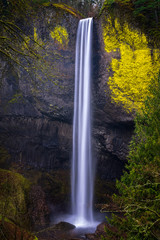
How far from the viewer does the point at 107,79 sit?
463 inches

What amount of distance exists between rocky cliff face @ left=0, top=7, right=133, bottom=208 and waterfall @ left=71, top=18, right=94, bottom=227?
407 millimetres

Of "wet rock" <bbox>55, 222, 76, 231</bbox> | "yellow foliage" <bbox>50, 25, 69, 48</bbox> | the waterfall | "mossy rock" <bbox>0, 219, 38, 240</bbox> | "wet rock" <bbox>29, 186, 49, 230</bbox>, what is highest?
"yellow foliage" <bbox>50, 25, 69, 48</bbox>

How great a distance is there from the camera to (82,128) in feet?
42.0

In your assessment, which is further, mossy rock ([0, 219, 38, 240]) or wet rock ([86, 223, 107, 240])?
wet rock ([86, 223, 107, 240])

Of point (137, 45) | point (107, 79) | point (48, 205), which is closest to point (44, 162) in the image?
point (48, 205)

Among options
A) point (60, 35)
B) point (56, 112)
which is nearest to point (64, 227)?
point (56, 112)

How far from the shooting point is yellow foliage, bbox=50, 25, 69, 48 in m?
13.2

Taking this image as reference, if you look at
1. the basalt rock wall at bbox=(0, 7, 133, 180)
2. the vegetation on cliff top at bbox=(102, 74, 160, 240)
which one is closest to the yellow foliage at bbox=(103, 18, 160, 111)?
the basalt rock wall at bbox=(0, 7, 133, 180)

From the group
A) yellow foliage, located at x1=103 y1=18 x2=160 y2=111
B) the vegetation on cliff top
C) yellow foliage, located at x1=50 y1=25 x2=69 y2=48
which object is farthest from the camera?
yellow foliage, located at x1=50 y1=25 x2=69 y2=48

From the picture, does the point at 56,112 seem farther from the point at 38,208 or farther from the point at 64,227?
the point at 64,227

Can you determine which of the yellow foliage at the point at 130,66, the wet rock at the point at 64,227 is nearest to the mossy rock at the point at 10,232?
the wet rock at the point at 64,227

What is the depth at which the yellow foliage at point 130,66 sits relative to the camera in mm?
10984

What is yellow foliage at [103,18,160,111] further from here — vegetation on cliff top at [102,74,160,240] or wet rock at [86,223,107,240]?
wet rock at [86,223,107,240]

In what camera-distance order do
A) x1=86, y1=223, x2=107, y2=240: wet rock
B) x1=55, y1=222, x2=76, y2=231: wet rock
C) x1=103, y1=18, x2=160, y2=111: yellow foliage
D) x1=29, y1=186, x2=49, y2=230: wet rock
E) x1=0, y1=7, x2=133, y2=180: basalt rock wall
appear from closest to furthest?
x1=86, y1=223, x2=107, y2=240: wet rock
x1=55, y1=222, x2=76, y2=231: wet rock
x1=29, y1=186, x2=49, y2=230: wet rock
x1=103, y1=18, x2=160, y2=111: yellow foliage
x1=0, y1=7, x2=133, y2=180: basalt rock wall
